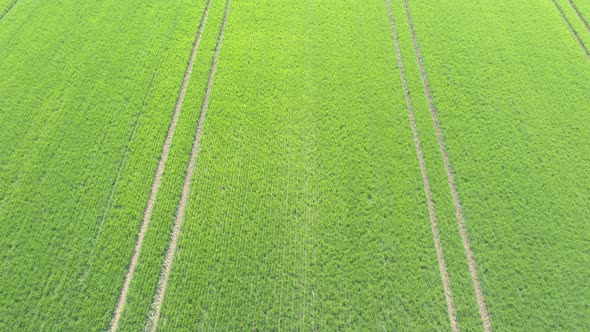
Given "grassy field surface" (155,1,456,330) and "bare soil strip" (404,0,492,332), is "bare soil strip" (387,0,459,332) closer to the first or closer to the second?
"grassy field surface" (155,1,456,330)

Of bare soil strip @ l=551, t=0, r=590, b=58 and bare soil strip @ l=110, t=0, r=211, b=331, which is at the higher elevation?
bare soil strip @ l=551, t=0, r=590, b=58

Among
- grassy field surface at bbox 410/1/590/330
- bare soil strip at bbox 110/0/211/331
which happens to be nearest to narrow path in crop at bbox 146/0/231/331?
bare soil strip at bbox 110/0/211/331

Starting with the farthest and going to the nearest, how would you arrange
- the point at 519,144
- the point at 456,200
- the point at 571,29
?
the point at 571,29 < the point at 519,144 < the point at 456,200

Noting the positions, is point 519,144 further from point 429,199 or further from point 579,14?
point 579,14

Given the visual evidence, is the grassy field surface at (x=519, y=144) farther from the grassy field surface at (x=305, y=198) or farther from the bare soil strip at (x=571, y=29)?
the grassy field surface at (x=305, y=198)

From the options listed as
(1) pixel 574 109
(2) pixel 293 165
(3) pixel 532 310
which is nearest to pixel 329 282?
(2) pixel 293 165

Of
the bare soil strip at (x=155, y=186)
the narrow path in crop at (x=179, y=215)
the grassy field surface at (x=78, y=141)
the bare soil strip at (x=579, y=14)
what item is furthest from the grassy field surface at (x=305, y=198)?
the bare soil strip at (x=579, y=14)

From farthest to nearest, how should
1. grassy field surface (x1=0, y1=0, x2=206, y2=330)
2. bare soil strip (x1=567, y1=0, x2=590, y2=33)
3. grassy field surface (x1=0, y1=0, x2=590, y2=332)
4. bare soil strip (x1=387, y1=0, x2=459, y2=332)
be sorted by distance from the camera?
bare soil strip (x1=567, y1=0, x2=590, y2=33)
bare soil strip (x1=387, y1=0, x2=459, y2=332)
grassy field surface (x1=0, y1=0, x2=590, y2=332)
grassy field surface (x1=0, y1=0, x2=206, y2=330)

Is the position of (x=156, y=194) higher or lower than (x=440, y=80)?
lower

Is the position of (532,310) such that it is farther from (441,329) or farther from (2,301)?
(2,301)

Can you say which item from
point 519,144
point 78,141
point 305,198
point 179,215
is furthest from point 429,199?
point 78,141

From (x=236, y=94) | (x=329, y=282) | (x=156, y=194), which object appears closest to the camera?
(x=329, y=282)
